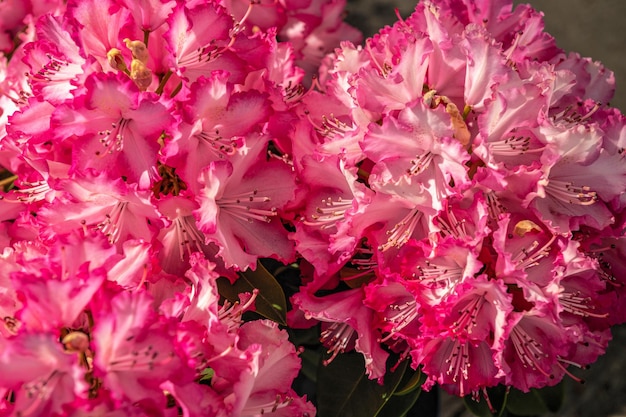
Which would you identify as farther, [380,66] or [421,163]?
[380,66]

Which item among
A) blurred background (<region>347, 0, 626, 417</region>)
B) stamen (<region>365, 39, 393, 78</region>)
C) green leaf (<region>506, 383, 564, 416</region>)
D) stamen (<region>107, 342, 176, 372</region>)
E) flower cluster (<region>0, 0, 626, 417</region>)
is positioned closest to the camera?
stamen (<region>107, 342, 176, 372</region>)

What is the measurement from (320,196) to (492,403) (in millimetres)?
321

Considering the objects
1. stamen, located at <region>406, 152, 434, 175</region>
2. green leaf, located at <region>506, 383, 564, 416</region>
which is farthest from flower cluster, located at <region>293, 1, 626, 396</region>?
green leaf, located at <region>506, 383, 564, 416</region>

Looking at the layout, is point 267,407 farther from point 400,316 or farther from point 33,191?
point 33,191

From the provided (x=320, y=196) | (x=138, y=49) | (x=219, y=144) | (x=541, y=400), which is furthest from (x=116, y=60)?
(x=541, y=400)

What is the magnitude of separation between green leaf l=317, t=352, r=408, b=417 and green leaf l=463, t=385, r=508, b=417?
0.11 metres

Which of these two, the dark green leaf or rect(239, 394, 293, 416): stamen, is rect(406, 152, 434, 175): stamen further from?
the dark green leaf

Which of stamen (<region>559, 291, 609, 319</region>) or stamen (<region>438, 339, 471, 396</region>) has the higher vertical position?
stamen (<region>559, 291, 609, 319</region>)

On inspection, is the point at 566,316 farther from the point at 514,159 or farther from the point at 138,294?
the point at 138,294

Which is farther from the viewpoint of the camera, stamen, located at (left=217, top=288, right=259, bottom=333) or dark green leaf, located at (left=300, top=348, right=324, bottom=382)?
dark green leaf, located at (left=300, top=348, right=324, bottom=382)

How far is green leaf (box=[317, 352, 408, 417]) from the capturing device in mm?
867

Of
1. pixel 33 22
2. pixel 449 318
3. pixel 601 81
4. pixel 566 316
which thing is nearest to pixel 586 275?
pixel 566 316

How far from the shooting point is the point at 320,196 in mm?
834

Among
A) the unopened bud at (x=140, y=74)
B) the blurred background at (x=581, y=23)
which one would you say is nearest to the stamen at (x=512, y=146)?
the unopened bud at (x=140, y=74)
